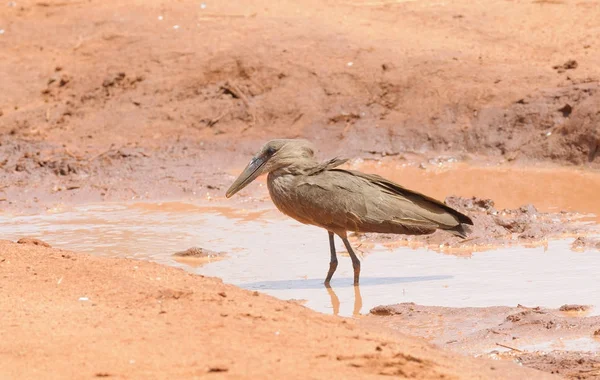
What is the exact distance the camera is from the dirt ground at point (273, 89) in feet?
39.7

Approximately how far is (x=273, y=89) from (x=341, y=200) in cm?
560

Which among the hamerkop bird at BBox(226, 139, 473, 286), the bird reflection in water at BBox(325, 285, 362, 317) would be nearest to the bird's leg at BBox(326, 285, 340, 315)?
the bird reflection in water at BBox(325, 285, 362, 317)

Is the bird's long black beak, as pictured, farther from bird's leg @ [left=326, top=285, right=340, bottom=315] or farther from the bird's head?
bird's leg @ [left=326, top=285, right=340, bottom=315]

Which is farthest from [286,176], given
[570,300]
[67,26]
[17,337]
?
[67,26]

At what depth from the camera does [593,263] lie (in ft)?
27.0

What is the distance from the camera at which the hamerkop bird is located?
7938 millimetres

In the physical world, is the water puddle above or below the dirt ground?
below

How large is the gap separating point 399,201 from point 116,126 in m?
6.10

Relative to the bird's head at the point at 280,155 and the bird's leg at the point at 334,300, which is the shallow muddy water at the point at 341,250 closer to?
the bird's leg at the point at 334,300

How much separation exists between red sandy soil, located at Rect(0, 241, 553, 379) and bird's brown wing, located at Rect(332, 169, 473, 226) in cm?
201

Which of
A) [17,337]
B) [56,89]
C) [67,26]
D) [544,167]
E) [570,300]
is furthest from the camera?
[67,26]

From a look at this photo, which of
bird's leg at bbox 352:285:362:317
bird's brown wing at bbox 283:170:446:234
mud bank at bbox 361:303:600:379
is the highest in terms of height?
bird's brown wing at bbox 283:170:446:234

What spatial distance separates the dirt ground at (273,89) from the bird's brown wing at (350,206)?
→ 5.08ft

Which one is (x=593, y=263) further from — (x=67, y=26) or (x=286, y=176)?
(x=67, y=26)
